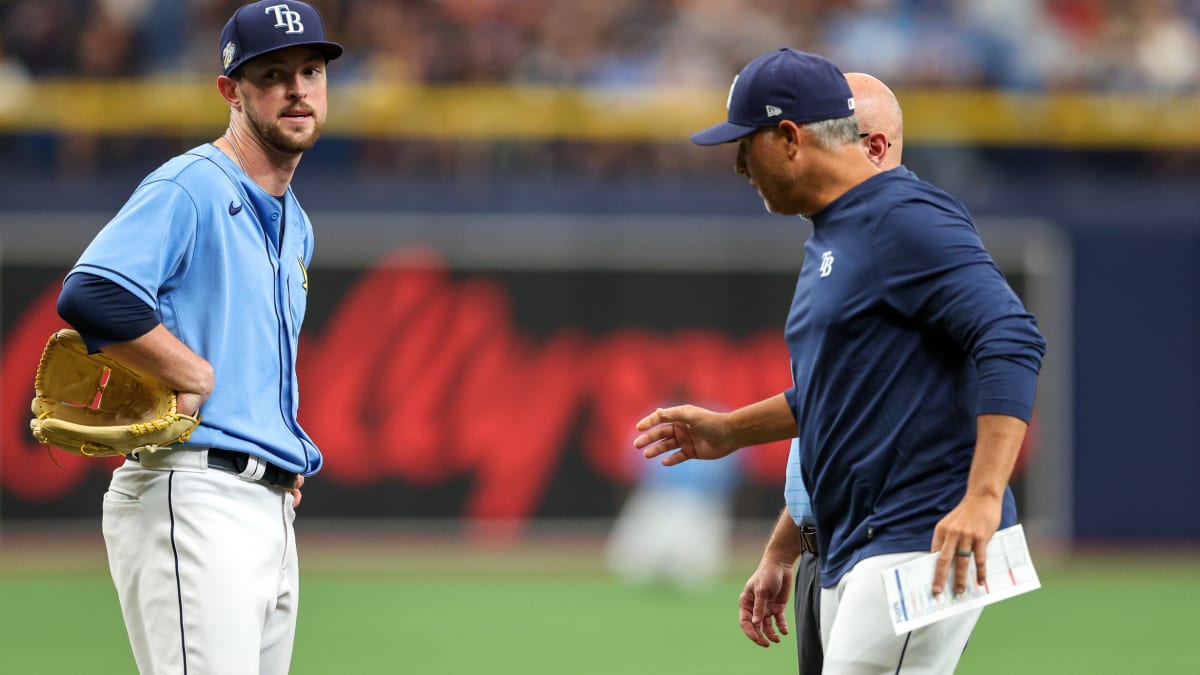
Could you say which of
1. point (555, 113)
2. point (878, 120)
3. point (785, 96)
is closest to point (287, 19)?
point (785, 96)

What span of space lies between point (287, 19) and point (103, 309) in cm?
92

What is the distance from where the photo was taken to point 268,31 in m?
4.39

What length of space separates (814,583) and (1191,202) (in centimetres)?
1194

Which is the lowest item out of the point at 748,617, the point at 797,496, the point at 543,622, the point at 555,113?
the point at 543,622

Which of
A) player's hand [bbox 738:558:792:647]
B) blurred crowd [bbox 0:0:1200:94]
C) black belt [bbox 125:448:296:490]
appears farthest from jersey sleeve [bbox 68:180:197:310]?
blurred crowd [bbox 0:0:1200:94]

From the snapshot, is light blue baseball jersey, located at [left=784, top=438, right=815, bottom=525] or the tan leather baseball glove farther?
light blue baseball jersey, located at [left=784, top=438, right=815, bottom=525]

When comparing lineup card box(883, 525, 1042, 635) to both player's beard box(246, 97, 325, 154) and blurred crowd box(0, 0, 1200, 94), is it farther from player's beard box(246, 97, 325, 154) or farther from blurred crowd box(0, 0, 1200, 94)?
blurred crowd box(0, 0, 1200, 94)

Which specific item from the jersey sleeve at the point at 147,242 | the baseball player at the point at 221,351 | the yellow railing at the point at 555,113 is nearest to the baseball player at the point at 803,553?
the baseball player at the point at 221,351

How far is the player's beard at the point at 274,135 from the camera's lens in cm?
446

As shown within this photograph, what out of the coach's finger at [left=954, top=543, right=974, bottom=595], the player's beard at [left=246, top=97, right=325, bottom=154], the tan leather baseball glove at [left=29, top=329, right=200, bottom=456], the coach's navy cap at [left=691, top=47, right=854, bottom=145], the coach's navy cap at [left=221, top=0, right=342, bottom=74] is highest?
the coach's navy cap at [left=221, top=0, right=342, bottom=74]

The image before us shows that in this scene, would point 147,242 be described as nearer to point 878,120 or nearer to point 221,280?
point 221,280

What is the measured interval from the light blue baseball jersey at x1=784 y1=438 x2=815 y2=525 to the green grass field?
Answer: 4617 mm

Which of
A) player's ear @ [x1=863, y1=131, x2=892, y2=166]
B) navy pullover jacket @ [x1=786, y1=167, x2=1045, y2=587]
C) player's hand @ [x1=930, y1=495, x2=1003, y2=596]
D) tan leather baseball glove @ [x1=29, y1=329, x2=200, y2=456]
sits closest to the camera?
player's hand @ [x1=930, y1=495, x2=1003, y2=596]

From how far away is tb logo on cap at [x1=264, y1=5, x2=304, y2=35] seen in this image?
14.4 feet
